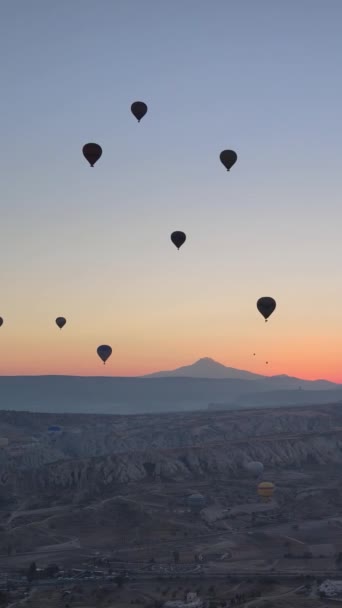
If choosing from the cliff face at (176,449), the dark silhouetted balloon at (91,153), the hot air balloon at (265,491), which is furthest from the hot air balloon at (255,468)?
the dark silhouetted balloon at (91,153)

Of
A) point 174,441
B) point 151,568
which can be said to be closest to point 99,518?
point 151,568

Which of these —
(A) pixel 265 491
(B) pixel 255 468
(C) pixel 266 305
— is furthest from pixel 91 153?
(B) pixel 255 468

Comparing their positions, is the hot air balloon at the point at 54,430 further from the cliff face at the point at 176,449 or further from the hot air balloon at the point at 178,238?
the hot air balloon at the point at 178,238

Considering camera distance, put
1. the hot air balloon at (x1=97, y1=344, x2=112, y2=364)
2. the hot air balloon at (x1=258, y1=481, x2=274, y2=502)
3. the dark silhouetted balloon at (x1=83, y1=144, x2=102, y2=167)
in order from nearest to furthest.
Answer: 1. the dark silhouetted balloon at (x1=83, y1=144, x2=102, y2=167)
2. the hot air balloon at (x1=97, y1=344, x2=112, y2=364)
3. the hot air balloon at (x1=258, y1=481, x2=274, y2=502)

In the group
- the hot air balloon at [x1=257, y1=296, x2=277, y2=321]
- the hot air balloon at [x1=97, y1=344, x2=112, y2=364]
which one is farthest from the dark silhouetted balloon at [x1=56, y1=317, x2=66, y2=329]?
the hot air balloon at [x1=257, y1=296, x2=277, y2=321]

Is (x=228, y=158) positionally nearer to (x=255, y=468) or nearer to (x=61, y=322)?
(x=61, y=322)

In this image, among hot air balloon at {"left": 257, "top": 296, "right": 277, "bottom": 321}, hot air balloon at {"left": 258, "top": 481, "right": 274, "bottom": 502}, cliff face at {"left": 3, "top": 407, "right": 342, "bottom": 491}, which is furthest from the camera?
cliff face at {"left": 3, "top": 407, "right": 342, "bottom": 491}

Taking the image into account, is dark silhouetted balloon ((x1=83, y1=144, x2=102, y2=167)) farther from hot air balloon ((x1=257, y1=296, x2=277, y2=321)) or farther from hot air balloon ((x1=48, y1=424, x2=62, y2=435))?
hot air balloon ((x1=48, y1=424, x2=62, y2=435))

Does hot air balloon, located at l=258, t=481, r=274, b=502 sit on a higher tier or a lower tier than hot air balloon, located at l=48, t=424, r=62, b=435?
lower
